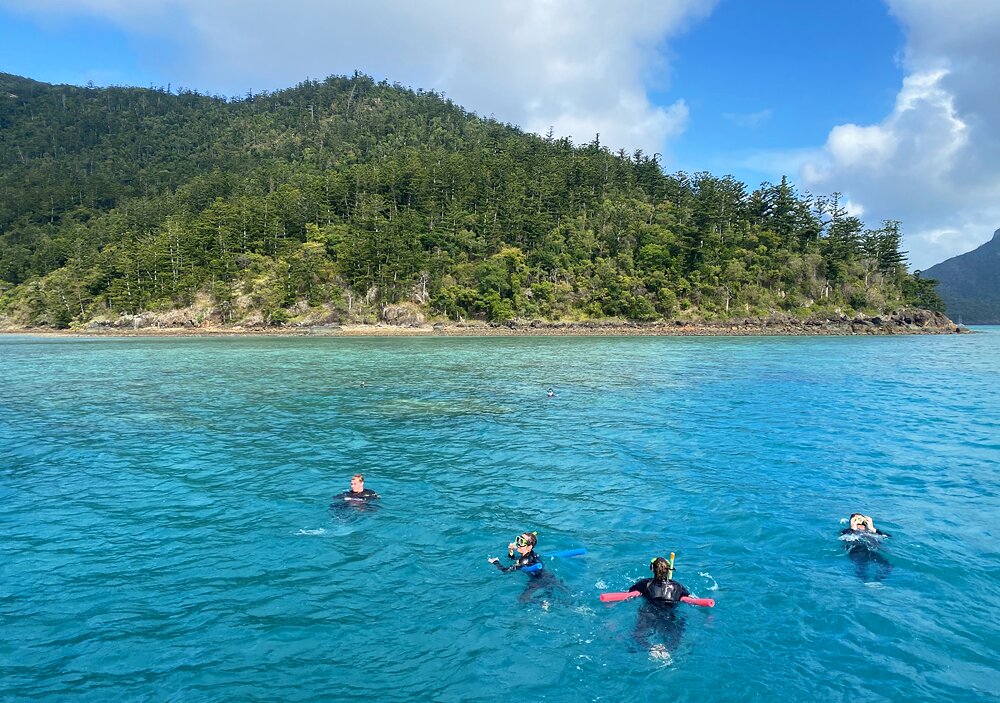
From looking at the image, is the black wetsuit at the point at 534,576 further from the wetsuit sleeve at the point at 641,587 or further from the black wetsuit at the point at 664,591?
the black wetsuit at the point at 664,591

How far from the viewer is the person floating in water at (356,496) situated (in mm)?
14508

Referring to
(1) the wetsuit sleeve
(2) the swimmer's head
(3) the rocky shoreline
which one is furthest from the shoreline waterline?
(1) the wetsuit sleeve

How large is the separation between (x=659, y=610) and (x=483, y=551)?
4.13 meters

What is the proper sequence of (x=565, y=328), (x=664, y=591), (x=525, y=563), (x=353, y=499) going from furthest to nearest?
(x=565, y=328)
(x=353, y=499)
(x=525, y=563)
(x=664, y=591)

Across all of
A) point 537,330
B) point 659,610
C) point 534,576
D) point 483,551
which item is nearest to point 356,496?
point 483,551

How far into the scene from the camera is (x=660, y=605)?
31.1 feet

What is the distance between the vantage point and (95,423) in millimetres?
25328

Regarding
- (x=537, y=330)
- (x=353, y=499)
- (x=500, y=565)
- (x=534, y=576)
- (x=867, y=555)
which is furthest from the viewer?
(x=537, y=330)

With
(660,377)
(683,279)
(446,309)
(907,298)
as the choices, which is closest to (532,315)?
(446,309)

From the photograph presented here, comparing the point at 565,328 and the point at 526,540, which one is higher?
the point at 565,328

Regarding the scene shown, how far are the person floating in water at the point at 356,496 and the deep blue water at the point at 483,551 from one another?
1.68 feet

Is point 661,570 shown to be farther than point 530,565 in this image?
No

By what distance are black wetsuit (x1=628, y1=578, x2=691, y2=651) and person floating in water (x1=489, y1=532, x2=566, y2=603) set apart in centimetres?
166

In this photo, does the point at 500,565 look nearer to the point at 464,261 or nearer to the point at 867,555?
the point at 867,555
